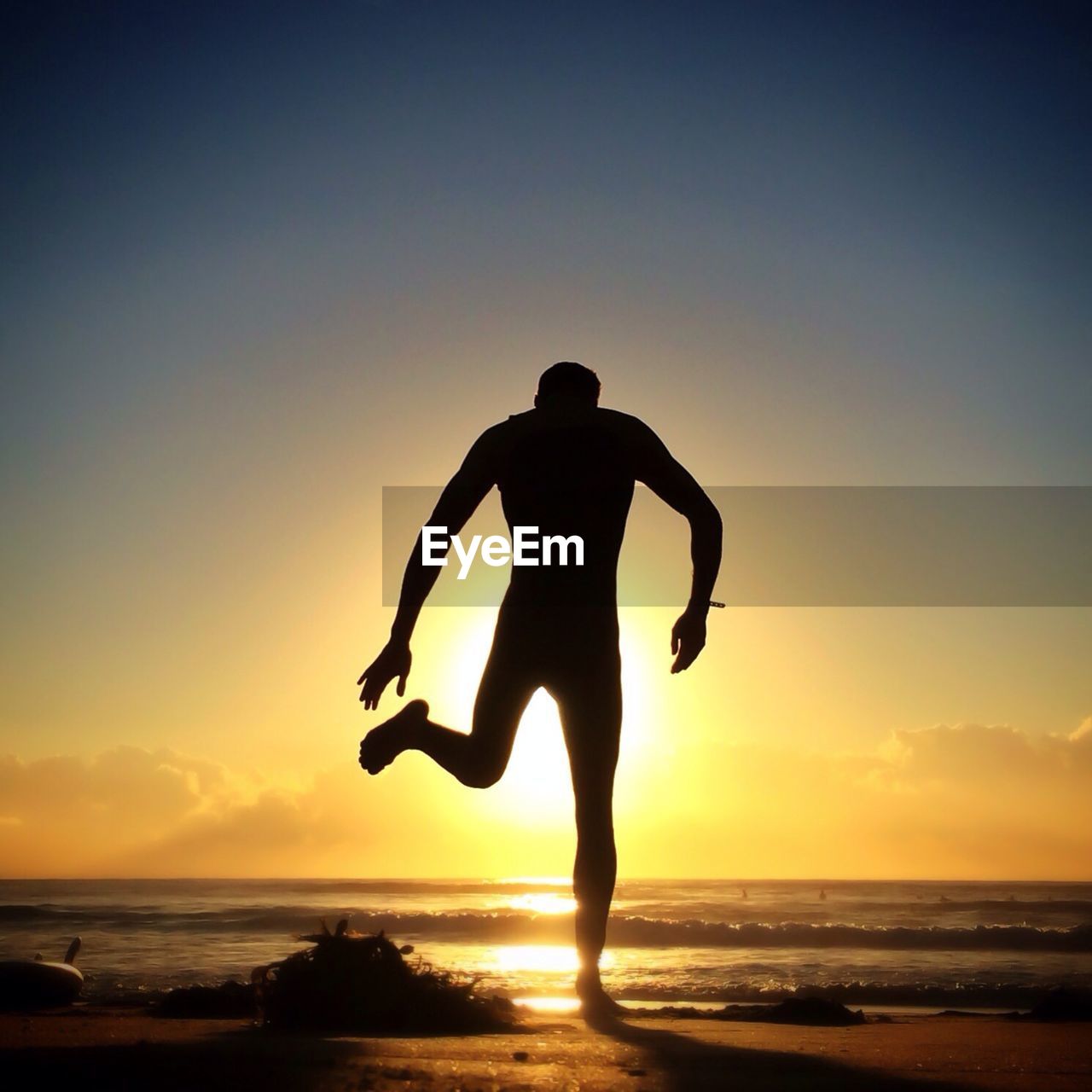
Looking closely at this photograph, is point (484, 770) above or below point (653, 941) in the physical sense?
above

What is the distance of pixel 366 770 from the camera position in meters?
4.96

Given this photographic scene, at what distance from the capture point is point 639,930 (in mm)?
24953

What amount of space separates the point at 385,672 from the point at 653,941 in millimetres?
21117

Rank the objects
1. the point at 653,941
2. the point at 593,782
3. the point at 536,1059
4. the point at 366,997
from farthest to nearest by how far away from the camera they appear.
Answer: the point at 653,941, the point at 593,782, the point at 366,997, the point at 536,1059

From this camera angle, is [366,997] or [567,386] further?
[567,386]

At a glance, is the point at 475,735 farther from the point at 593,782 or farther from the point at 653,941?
the point at 653,941

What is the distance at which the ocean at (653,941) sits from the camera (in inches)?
581

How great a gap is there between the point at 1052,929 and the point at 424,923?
1676 cm

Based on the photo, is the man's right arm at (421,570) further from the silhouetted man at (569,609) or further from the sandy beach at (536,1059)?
the sandy beach at (536,1059)

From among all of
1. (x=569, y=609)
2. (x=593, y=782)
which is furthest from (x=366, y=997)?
(x=569, y=609)

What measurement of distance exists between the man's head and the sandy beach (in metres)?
3.04

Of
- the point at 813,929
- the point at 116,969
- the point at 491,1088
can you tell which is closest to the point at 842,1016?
the point at 491,1088

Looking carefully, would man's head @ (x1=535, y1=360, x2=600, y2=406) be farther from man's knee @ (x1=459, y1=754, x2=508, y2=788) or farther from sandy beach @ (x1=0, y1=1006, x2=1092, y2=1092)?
sandy beach @ (x1=0, y1=1006, x2=1092, y2=1092)

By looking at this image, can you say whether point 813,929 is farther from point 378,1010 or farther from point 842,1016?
point 378,1010
